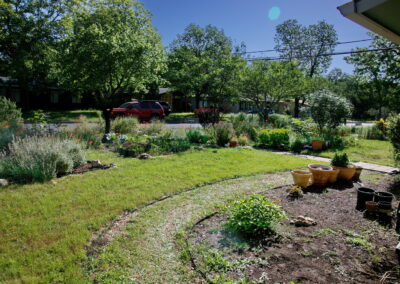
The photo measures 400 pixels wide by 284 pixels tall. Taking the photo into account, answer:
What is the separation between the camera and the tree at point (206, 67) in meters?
17.5

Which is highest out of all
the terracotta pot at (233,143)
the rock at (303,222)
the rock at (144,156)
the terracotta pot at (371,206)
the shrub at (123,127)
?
the shrub at (123,127)

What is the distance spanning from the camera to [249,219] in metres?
3.31

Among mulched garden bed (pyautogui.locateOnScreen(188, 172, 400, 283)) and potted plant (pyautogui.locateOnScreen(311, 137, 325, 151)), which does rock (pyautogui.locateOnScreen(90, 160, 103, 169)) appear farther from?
potted plant (pyautogui.locateOnScreen(311, 137, 325, 151))

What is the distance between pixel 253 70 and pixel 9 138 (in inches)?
579

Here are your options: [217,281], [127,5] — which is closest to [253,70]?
[127,5]

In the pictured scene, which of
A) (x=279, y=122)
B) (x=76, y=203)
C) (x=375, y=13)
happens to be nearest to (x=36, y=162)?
(x=76, y=203)

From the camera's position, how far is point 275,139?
10.7 m

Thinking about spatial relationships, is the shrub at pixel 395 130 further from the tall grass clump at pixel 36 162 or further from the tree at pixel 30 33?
the tree at pixel 30 33

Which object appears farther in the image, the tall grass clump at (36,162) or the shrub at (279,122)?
the shrub at (279,122)

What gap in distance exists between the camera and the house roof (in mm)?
2471

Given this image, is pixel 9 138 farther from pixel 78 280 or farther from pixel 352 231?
pixel 352 231

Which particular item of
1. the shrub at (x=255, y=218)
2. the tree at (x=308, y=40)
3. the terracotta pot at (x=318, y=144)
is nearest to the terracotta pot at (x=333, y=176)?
the shrub at (x=255, y=218)

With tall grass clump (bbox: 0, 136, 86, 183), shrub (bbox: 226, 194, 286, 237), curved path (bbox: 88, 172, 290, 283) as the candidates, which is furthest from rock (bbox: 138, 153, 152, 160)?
shrub (bbox: 226, 194, 286, 237)

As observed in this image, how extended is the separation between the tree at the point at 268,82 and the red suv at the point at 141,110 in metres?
6.78
